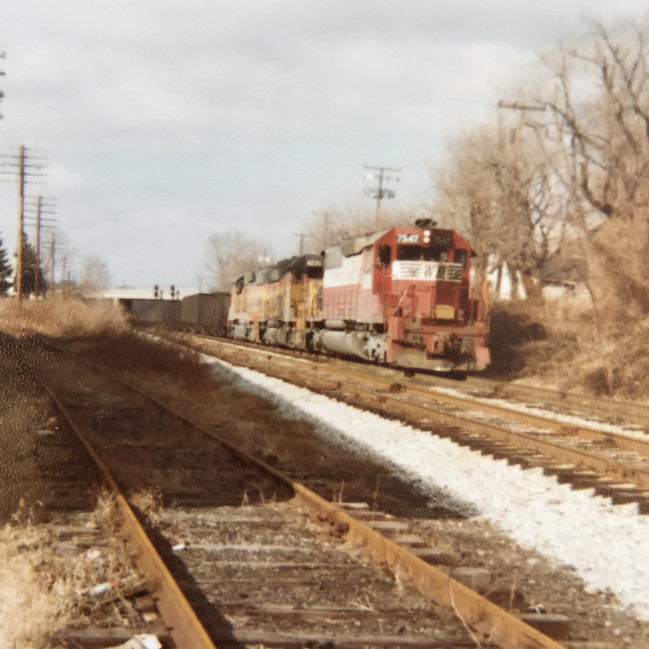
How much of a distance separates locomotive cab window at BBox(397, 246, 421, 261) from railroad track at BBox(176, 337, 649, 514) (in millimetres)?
2652

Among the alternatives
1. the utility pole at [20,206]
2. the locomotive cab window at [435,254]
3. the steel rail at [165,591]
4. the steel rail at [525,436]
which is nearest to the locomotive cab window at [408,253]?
the locomotive cab window at [435,254]

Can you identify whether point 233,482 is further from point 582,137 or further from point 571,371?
point 582,137

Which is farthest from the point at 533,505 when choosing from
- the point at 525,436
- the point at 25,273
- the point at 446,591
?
the point at 25,273

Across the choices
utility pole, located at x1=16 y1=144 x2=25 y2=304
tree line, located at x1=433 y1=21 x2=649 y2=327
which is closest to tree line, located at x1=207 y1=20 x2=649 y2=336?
tree line, located at x1=433 y1=21 x2=649 y2=327

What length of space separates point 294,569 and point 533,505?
9.17 ft

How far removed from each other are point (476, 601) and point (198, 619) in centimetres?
135

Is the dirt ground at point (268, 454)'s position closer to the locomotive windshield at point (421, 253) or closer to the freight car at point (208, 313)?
the locomotive windshield at point (421, 253)

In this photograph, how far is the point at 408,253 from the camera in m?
17.6

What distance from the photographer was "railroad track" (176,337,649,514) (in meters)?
7.59

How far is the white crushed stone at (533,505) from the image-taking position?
17.1 feet

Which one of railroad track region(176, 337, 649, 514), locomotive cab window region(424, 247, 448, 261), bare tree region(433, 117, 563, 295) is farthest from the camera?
bare tree region(433, 117, 563, 295)

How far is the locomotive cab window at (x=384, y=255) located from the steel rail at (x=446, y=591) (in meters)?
11.5

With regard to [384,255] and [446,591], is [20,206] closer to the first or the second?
[384,255]

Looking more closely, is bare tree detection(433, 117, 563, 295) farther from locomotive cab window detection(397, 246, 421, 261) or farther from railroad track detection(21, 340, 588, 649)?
railroad track detection(21, 340, 588, 649)
